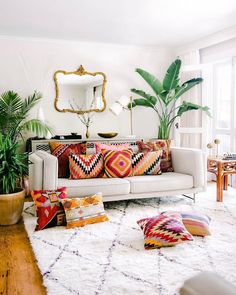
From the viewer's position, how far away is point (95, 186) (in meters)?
3.72

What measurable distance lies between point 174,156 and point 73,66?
7.96 feet

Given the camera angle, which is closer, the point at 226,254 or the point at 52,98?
the point at 226,254

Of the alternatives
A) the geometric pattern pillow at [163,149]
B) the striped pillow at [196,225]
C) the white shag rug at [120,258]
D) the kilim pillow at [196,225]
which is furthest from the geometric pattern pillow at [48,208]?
the geometric pattern pillow at [163,149]

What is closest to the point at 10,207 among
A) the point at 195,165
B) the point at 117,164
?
the point at 117,164

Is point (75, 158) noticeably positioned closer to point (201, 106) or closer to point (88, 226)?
point (88, 226)

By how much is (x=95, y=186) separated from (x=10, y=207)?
2.99ft

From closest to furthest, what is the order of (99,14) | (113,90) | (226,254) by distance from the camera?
(226,254) < (99,14) < (113,90)

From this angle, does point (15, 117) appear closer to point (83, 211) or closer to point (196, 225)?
point (83, 211)

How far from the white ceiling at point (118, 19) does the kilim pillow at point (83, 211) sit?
7.16ft

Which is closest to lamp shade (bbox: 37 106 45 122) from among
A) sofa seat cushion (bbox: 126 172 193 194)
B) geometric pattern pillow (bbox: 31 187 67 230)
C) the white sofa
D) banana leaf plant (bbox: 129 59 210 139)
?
the white sofa

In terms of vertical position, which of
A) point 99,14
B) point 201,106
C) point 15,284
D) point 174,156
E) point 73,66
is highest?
point 99,14

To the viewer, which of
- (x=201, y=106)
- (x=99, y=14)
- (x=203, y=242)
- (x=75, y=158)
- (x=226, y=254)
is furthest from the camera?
(x=201, y=106)

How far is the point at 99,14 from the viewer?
419 cm

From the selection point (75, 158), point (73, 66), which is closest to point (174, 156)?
point (75, 158)
